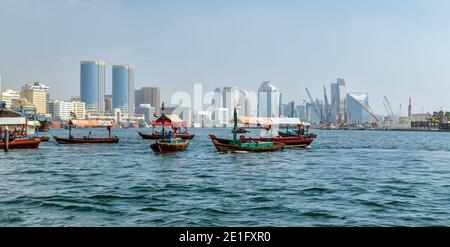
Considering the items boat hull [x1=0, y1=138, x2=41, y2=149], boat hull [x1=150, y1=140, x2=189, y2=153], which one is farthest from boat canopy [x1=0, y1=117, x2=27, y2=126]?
boat hull [x1=150, y1=140, x2=189, y2=153]

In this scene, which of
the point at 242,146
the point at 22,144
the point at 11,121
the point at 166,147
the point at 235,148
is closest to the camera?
the point at 242,146

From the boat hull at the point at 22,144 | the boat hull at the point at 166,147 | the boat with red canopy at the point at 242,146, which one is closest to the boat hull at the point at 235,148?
the boat with red canopy at the point at 242,146

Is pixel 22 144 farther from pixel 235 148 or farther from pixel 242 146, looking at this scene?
pixel 242 146

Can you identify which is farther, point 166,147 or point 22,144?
point 22,144

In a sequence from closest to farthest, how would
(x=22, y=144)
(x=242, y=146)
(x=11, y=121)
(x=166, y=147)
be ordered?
(x=242, y=146) < (x=166, y=147) < (x=22, y=144) < (x=11, y=121)

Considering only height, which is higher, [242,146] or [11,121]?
[11,121]

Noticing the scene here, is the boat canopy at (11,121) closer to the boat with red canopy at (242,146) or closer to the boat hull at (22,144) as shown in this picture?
the boat hull at (22,144)

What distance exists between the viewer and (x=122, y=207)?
62.2 feet

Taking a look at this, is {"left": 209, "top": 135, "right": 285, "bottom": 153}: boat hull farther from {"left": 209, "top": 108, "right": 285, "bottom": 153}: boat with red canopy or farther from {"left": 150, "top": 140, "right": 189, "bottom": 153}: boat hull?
{"left": 150, "top": 140, "right": 189, "bottom": 153}: boat hull

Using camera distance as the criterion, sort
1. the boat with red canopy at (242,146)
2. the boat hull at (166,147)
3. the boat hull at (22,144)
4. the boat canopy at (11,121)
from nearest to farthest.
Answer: the boat with red canopy at (242,146)
the boat hull at (166,147)
the boat hull at (22,144)
the boat canopy at (11,121)

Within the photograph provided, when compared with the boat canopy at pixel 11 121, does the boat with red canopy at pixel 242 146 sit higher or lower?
lower

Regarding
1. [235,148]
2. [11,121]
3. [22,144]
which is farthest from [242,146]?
[11,121]

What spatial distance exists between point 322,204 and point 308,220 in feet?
12.9
